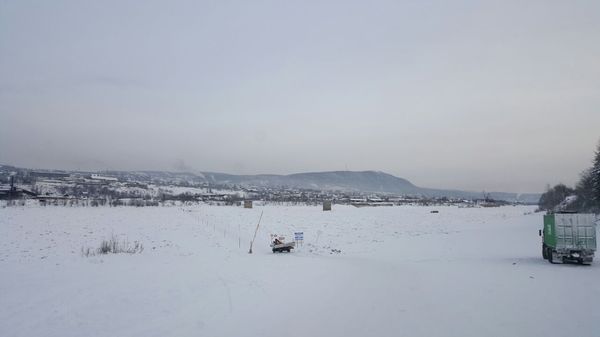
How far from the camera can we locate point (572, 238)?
19859mm

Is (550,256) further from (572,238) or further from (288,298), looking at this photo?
(288,298)

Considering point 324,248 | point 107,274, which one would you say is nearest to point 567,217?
point 324,248

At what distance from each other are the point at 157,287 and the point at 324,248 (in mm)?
17961

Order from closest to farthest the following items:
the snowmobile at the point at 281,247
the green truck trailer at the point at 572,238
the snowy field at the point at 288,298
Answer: the snowy field at the point at 288,298
the green truck trailer at the point at 572,238
the snowmobile at the point at 281,247

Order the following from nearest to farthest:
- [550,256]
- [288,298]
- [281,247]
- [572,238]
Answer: [288,298] → [572,238] → [550,256] → [281,247]

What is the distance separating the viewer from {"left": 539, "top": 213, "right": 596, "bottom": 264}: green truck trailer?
1952 cm

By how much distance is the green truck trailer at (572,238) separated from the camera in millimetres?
19516

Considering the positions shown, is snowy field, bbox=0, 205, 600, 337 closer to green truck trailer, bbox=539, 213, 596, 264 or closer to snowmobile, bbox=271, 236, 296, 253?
green truck trailer, bbox=539, 213, 596, 264

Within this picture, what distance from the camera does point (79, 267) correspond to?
14023mm

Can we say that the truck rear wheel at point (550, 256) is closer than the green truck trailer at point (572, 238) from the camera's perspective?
No

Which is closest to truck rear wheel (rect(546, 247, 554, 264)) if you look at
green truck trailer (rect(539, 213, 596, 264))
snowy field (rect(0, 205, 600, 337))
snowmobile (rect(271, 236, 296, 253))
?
green truck trailer (rect(539, 213, 596, 264))

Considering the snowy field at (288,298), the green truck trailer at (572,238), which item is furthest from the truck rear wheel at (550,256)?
the snowy field at (288,298)

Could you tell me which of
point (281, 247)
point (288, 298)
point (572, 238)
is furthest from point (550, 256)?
point (288, 298)

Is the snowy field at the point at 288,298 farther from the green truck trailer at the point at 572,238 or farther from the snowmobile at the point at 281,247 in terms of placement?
the snowmobile at the point at 281,247
